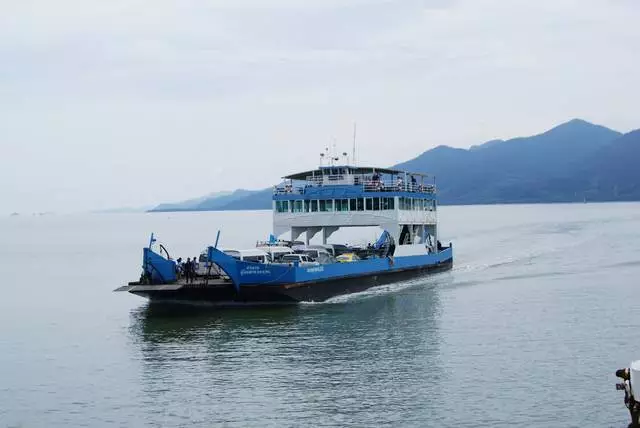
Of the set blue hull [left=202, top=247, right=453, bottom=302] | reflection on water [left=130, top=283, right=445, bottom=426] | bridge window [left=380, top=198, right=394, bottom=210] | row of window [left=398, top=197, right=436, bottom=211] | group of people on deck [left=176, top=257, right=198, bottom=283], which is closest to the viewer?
reflection on water [left=130, top=283, right=445, bottom=426]

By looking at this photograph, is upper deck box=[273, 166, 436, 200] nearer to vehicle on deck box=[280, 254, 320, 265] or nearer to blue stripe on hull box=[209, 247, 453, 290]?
blue stripe on hull box=[209, 247, 453, 290]

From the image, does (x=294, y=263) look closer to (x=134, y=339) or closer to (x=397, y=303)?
(x=397, y=303)

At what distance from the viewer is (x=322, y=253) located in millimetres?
46469

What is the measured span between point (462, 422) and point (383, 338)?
1138cm

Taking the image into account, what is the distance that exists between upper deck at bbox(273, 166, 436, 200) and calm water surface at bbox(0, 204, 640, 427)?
6276 millimetres

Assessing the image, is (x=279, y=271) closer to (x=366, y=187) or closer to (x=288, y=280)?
(x=288, y=280)

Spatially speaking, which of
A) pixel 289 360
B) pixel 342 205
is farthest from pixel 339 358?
→ pixel 342 205

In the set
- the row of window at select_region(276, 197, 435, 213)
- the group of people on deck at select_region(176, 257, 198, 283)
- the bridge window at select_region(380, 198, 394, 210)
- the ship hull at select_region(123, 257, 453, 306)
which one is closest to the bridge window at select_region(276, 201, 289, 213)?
the row of window at select_region(276, 197, 435, 213)

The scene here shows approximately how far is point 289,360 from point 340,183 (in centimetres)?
2420

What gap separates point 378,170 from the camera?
171ft

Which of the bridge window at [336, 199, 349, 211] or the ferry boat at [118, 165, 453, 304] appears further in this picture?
the bridge window at [336, 199, 349, 211]


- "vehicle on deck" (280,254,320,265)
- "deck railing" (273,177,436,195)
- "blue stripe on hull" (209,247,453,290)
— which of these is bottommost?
"blue stripe on hull" (209,247,453,290)

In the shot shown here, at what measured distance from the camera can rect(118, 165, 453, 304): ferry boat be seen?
127 ft

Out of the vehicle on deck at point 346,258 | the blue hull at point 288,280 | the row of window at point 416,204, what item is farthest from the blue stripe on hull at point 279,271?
the row of window at point 416,204
